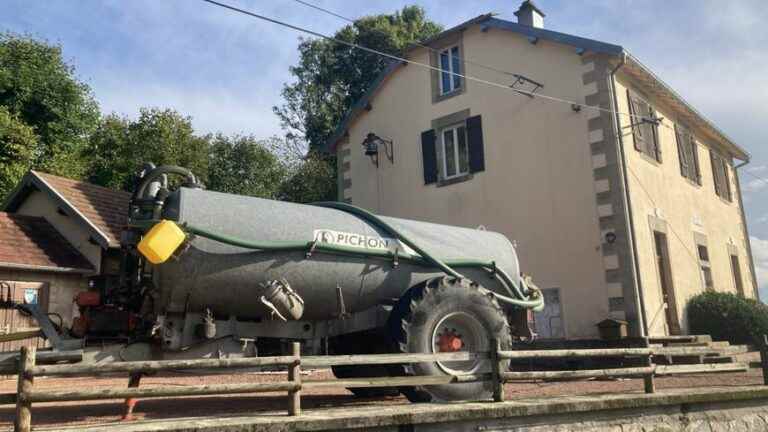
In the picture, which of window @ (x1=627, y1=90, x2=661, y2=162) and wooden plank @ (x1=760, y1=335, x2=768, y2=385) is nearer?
wooden plank @ (x1=760, y1=335, x2=768, y2=385)

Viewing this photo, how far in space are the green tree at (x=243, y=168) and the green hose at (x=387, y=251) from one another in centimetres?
2107

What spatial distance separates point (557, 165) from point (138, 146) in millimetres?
16901

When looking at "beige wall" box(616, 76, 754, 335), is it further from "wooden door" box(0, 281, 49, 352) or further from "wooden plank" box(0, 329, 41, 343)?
"wooden door" box(0, 281, 49, 352)

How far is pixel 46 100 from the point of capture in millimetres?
22828

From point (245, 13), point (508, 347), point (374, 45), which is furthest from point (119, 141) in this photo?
point (508, 347)

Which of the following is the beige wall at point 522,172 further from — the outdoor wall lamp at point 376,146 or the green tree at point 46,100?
the green tree at point 46,100

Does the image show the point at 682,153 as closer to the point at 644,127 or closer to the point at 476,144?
the point at 644,127

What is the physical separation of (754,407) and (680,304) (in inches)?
301

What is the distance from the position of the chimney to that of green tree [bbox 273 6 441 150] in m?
14.3

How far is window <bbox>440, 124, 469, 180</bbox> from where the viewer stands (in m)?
15.8

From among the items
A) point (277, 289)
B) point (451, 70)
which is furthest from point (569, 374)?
point (451, 70)

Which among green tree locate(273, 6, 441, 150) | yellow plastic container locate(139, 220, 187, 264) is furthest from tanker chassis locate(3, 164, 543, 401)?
green tree locate(273, 6, 441, 150)

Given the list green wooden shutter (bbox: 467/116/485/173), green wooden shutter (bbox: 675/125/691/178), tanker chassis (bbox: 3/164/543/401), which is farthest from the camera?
green wooden shutter (bbox: 675/125/691/178)

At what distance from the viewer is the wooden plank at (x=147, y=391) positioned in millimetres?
4176
